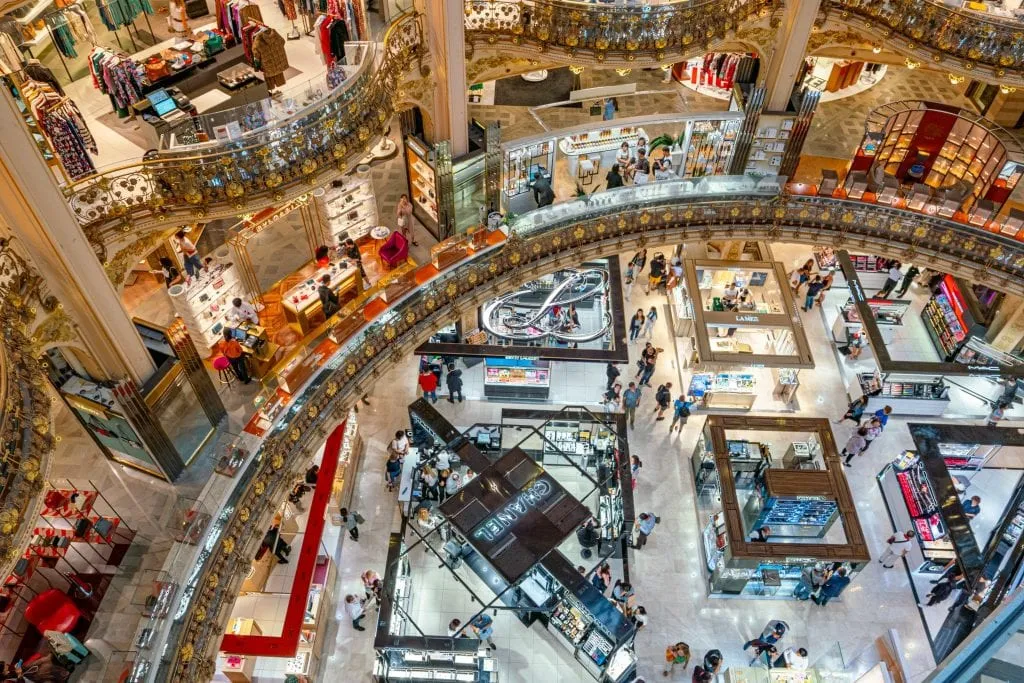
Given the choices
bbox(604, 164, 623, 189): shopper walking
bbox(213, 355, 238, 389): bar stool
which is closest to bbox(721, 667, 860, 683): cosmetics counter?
bbox(213, 355, 238, 389): bar stool

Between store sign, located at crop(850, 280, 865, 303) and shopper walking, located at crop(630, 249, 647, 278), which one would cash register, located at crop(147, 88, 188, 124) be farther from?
store sign, located at crop(850, 280, 865, 303)

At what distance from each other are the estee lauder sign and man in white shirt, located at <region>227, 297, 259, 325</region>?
655 cm

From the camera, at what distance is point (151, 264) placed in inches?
651

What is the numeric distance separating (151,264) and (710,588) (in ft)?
48.8

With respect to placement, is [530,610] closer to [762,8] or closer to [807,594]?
[807,594]

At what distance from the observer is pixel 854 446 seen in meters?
20.5

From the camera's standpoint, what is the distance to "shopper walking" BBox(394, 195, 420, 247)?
1883cm

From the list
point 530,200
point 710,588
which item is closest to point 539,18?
point 530,200

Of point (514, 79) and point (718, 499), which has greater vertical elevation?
point (514, 79)

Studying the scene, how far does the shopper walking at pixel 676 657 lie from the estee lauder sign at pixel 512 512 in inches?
168

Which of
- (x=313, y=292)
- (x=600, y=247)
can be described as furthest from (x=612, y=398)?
(x=313, y=292)

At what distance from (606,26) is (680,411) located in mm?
10065

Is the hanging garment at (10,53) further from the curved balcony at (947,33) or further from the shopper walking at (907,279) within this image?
the shopper walking at (907,279)

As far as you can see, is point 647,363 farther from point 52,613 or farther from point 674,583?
point 52,613
